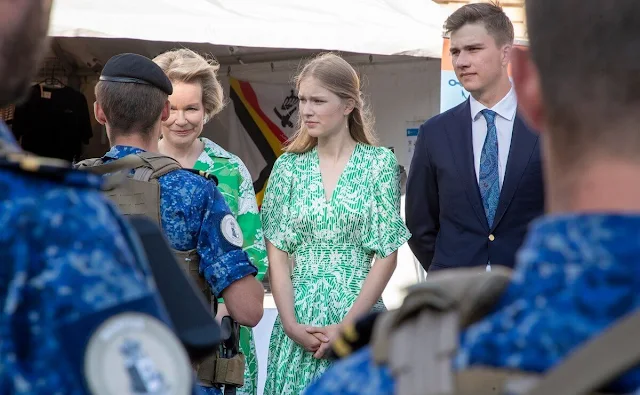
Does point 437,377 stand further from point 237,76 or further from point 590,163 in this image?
point 237,76

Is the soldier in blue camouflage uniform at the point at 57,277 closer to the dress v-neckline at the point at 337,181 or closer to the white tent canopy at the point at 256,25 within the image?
the dress v-neckline at the point at 337,181

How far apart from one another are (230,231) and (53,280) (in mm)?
2106

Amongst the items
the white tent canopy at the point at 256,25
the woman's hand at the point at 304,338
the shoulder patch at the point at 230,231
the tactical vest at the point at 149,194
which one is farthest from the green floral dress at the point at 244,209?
the white tent canopy at the point at 256,25

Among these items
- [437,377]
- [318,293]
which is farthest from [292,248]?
[437,377]

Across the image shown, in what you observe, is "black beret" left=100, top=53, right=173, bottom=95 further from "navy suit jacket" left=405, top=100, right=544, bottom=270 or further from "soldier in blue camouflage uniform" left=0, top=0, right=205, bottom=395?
A: "soldier in blue camouflage uniform" left=0, top=0, right=205, bottom=395

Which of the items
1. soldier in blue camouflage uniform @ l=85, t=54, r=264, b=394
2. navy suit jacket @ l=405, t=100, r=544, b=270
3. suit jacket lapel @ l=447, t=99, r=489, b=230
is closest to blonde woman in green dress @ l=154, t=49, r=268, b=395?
navy suit jacket @ l=405, t=100, r=544, b=270

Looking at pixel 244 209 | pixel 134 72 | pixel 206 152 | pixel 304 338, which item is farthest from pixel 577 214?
pixel 206 152

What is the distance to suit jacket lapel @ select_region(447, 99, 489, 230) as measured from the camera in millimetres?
4258

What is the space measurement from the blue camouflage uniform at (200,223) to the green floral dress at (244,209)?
4.52 feet

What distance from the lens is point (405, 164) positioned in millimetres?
7742

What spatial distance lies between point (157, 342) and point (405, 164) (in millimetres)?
6698

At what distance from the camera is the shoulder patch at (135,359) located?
1066 mm

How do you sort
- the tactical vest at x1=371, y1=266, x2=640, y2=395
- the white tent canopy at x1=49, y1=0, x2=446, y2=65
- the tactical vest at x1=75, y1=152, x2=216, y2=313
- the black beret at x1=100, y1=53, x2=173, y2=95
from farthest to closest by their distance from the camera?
the white tent canopy at x1=49, y1=0, x2=446, y2=65 < the black beret at x1=100, y1=53, x2=173, y2=95 < the tactical vest at x1=75, y1=152, x2=216, y2=313 < the tactical vest at x1=371, y1=266, x2=640, y2=395

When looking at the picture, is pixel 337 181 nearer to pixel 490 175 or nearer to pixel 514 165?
pixel 490 175
